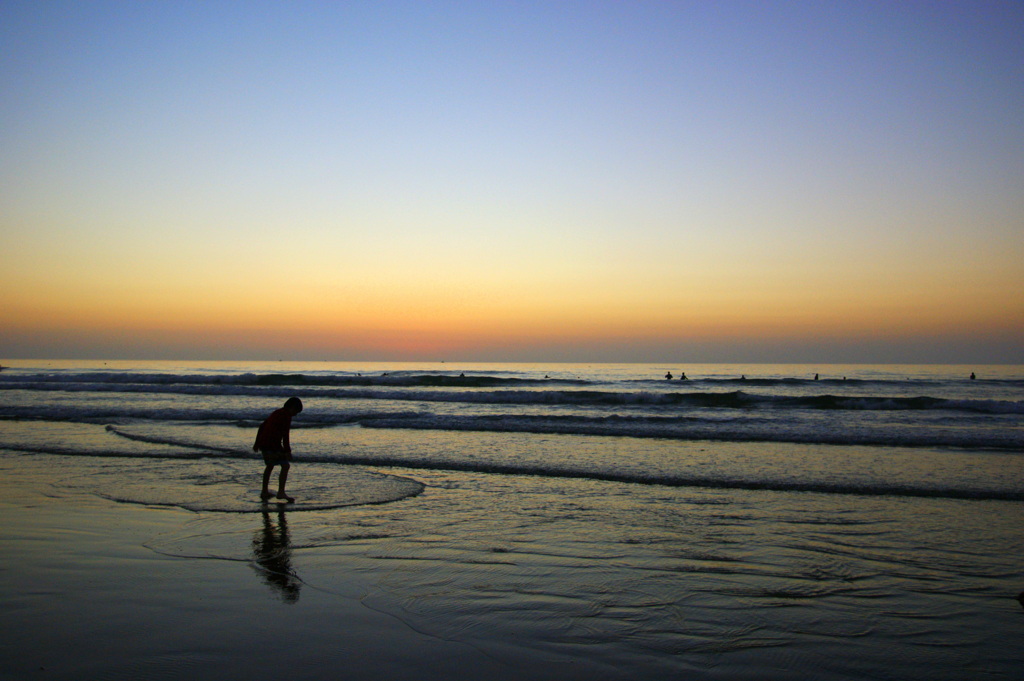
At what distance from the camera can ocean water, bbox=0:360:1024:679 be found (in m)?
4.59

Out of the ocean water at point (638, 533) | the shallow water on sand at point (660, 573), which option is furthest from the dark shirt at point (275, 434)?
the shallow water on sand at point (660, 573)

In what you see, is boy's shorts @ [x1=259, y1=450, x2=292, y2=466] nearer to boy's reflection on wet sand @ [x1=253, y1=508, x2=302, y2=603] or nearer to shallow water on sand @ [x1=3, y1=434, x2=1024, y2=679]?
shallow water on sand @ [x1=3, y1=434, x2=1024, y2=679]

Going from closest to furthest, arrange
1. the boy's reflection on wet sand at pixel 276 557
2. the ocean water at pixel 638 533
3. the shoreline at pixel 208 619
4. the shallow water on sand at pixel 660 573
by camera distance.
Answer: the shoreline at pixel 208 619
the shallow water on sand at pixel 660 573
the ocean water at pixel 638 533
the boy's reflection on wet sand at pixel 276 557

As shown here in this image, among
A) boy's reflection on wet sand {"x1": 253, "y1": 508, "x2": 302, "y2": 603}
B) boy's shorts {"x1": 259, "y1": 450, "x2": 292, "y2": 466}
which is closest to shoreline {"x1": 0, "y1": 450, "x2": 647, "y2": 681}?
boy's reflection on wet sand {"x1": 253, "y1": 508, "x2": 302, "y2": 603}

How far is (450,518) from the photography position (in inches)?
330

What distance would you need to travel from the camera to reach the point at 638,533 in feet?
Result: 25.1

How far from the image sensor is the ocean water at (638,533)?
4.59 metres

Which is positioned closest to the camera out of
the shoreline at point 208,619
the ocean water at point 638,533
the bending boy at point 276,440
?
the shoreline at point 208,619

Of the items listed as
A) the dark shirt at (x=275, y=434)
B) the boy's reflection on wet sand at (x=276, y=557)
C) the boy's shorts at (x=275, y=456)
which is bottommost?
the boy's reflection on wet sand at (x=276, y=557)

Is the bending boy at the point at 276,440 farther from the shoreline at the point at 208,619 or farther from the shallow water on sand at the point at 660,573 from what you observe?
the shoreline at the point at 208,619

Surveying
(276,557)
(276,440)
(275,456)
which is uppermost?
(276,440)

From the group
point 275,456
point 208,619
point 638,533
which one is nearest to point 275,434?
point 275,456

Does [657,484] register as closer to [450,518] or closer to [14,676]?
[450,518]

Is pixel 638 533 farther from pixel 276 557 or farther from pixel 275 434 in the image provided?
pixel 275 434
